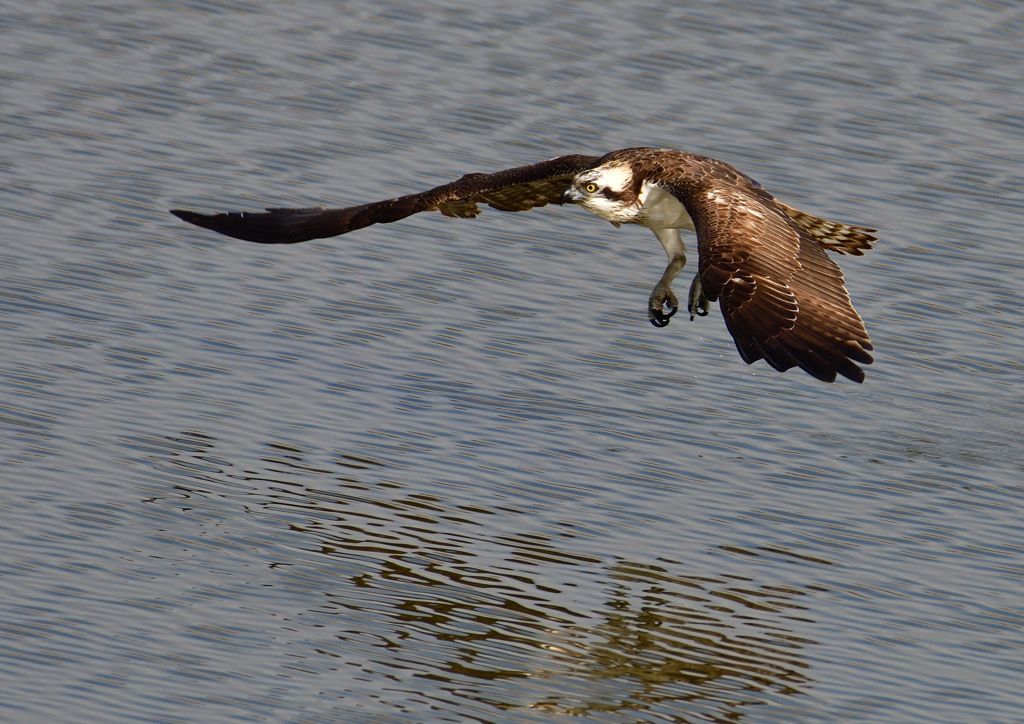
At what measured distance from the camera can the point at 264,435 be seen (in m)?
11.2

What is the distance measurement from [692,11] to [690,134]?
4.44m

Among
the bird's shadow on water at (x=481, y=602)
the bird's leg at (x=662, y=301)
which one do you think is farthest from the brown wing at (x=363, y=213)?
the bird's shadow on water at (x=481, y=602)

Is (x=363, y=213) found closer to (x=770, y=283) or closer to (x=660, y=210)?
(x=660, y=210)

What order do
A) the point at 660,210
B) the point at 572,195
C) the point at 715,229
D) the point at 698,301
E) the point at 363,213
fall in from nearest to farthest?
the point at 715,229
the point at 698,301
the point at 572,195
the point at 363,213
the point at 660,210

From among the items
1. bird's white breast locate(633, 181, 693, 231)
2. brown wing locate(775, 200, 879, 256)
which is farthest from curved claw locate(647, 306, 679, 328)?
brown wing locate(775, 200, 879, 256)

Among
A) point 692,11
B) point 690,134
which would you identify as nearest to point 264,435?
point 690,134

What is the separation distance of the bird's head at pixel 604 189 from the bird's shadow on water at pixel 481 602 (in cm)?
194

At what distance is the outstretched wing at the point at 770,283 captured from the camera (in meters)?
8.84

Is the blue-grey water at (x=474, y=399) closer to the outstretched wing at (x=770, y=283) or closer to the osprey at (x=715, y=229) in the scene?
the osprey at (x=715, y=229)

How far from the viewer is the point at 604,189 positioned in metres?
10.8

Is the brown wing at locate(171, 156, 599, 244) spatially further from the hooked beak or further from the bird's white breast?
the bird's white breast

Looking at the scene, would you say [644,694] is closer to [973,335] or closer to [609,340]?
[609,340]

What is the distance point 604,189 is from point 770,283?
1.77 m

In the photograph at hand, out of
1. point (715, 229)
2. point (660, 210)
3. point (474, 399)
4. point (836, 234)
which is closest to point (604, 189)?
point (660, 210)
